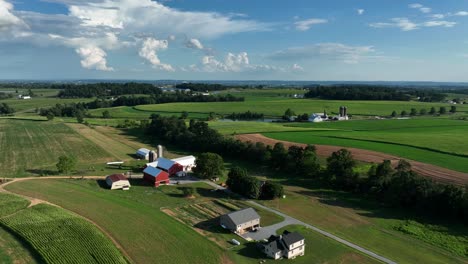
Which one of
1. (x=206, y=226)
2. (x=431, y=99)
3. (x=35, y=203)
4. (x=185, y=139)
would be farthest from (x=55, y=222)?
(x=431, y=99)

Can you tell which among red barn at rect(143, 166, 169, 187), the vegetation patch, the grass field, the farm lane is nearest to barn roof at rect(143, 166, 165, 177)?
red barn at rect(143, 166, 169, 187)

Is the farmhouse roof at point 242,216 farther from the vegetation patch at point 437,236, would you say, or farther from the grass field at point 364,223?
the vegetation patch at point 437,236

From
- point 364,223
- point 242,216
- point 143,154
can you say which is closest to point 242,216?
point 242,216

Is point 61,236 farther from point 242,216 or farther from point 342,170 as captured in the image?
point 342,170

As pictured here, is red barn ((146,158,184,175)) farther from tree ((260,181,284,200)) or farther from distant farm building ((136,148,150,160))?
tree ((260,181,284,200))

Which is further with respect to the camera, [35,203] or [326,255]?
[35,203]

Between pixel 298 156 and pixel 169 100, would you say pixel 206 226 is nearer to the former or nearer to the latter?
pixel 298 156

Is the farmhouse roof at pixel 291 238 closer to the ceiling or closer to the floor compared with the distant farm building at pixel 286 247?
closer to the ceiling

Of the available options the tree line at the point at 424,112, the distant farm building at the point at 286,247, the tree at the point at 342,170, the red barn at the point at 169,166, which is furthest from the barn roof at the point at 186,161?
the tree line at the point at 424,112
